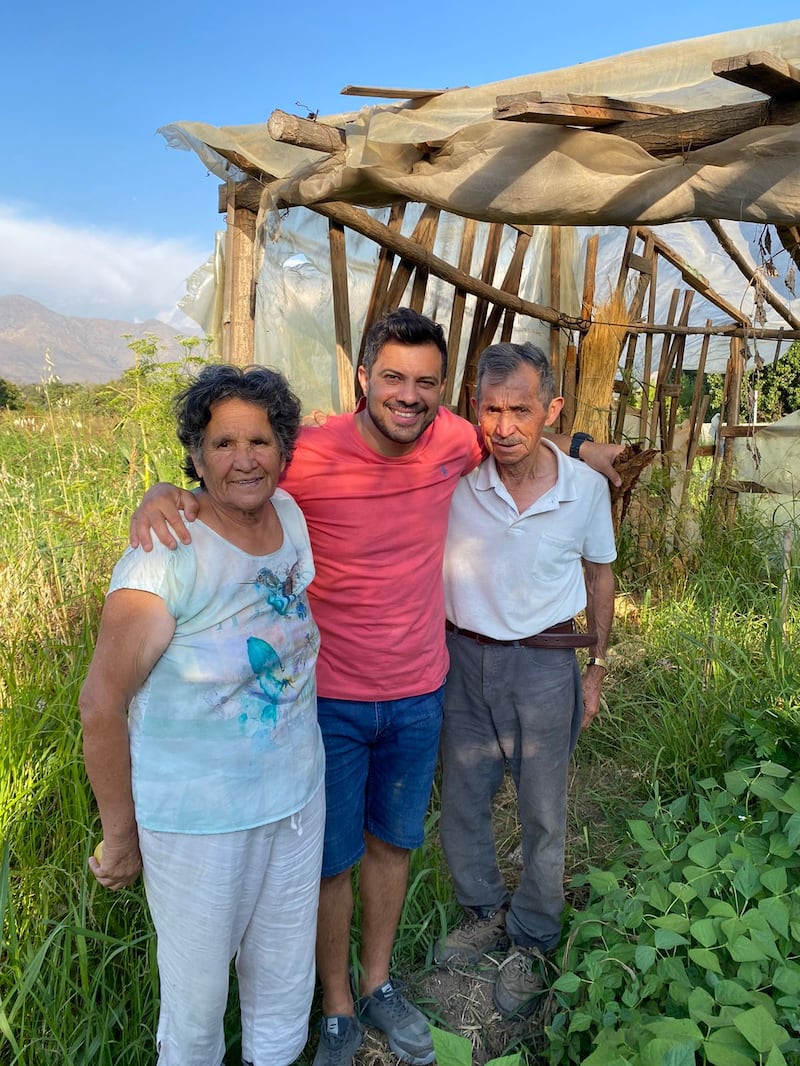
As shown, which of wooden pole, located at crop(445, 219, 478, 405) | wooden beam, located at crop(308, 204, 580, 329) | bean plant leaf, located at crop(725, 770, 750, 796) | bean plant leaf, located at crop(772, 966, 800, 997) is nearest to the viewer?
bean plant leaf, located at crop(772, 966, 800, 997)

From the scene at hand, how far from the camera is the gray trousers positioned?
224 cm

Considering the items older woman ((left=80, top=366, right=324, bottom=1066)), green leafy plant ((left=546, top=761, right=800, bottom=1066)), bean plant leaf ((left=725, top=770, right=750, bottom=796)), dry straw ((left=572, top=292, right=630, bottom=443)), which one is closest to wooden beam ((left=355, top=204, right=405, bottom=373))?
dry straw ((left=572, top=292, right=630, bottom=443))

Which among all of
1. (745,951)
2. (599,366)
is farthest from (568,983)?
(599,366)

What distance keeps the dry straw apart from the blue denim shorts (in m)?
2.70

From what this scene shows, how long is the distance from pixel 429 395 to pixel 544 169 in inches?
53.1

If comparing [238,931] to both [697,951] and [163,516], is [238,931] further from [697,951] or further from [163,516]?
[697,951]

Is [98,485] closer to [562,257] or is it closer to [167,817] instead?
[167,817]

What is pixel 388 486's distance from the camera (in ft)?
6.66

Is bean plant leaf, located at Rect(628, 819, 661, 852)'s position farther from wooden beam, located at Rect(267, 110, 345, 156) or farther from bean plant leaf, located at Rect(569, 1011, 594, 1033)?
wooden beam, located at Rect(267, 110, 345, 156)

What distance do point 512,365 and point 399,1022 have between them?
1895 millimetres

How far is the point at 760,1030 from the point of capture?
4.77ft

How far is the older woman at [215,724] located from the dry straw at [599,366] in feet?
9.90

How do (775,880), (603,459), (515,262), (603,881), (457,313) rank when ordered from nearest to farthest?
(775,880)
(603,881)
(603,459)
(457,313)
(515,262)

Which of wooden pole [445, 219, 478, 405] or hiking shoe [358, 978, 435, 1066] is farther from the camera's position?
wooden pole [445, 219, 478, 405]
